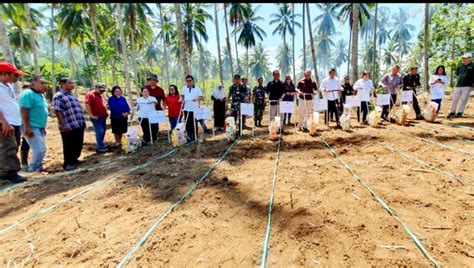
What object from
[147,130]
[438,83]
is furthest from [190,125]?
[438,83]

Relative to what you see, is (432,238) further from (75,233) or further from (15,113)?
(15,113)

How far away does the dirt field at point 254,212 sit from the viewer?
7.47ft

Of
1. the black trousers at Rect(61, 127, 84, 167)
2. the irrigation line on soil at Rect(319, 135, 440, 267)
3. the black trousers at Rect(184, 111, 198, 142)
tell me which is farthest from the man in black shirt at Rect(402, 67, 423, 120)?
the black trousers at Rect(61, 127, 84, 167)

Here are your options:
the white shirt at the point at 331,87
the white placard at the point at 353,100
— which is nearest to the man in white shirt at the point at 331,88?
the white shirt at the point at 331,87

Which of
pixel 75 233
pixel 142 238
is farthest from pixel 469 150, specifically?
pixel 75 233

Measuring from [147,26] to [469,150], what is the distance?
25.8m

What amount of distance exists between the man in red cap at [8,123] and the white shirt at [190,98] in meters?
3.21

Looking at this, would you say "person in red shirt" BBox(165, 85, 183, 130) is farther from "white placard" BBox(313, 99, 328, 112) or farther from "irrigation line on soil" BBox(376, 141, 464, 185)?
"irrigation line on soil" BBox(376, 141, 464, 185)

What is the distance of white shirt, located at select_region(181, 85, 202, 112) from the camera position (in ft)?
22.4

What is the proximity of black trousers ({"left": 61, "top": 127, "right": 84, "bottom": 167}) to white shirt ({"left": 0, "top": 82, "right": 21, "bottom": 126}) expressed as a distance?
0.80m

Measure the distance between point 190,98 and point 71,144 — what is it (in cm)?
266

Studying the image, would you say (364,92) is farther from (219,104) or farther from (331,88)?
(219,104)

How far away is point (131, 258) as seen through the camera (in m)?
2.30

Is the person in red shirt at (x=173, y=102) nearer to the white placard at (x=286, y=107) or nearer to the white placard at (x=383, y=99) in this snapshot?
the white placard at (x=286, y=107)
